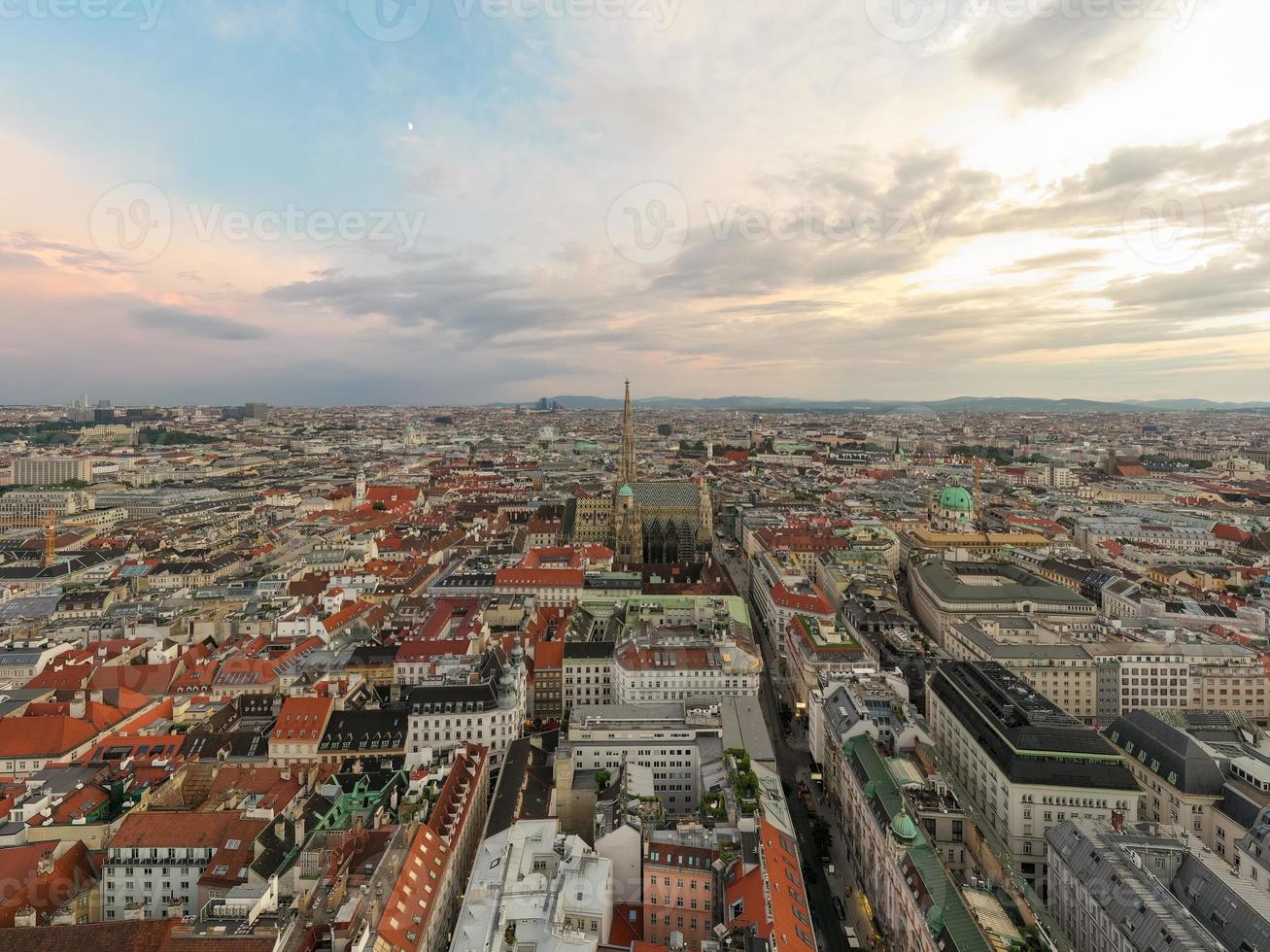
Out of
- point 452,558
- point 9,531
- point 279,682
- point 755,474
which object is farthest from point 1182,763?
point 9,531

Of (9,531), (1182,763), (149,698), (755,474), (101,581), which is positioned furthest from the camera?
(755,474)

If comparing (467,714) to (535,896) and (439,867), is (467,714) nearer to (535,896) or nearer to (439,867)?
(439,867)

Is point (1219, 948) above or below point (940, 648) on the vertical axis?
above

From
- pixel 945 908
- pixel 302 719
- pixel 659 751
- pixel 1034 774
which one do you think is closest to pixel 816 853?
pixel 659 751

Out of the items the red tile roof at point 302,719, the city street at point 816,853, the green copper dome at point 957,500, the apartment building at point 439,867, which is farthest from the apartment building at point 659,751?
the green copper dome at point 957,500

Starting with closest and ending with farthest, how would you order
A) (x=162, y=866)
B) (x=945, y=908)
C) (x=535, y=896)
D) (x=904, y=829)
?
1. (x=945, y=908)
2. (x=535, y=896)
3. (x=904, y=829)
4. (x=162, y=866)

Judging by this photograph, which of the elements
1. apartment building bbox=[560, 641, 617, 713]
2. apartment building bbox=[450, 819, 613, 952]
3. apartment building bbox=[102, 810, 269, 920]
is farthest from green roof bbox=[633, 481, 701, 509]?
apartment building bbox=[102, 810, 269, 920]

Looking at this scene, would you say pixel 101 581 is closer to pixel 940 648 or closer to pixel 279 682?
pixel 279 682
